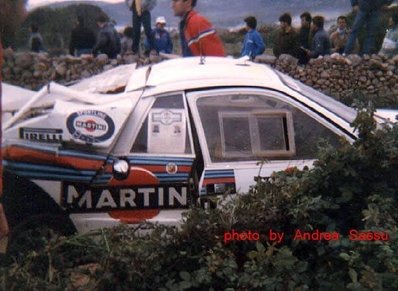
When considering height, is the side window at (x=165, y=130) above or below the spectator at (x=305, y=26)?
below

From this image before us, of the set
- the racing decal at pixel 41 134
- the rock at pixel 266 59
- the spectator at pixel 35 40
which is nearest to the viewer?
the racing decal at pixel 41 134

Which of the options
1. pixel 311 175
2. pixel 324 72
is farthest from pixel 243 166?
pixel 324 72

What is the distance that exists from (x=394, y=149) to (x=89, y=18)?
2.15 m

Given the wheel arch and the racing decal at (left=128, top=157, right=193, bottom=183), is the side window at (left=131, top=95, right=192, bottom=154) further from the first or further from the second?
the wheel arch

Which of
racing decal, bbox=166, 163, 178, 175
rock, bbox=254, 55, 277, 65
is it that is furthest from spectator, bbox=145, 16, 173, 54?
racing decal, bbox=166, 163, 178, 175

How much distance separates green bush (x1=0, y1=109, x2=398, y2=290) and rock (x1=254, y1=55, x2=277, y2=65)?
1205 millimetres

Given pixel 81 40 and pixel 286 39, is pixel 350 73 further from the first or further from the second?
pixel 81 40

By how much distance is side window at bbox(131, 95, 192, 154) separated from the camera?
510cm

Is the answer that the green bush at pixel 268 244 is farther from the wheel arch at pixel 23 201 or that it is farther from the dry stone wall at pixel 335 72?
the dry stone wall at pixel 335 72

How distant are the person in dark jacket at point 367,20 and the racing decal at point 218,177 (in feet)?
4.37

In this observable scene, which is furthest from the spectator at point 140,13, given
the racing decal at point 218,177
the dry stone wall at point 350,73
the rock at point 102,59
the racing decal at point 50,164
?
the racing decal at point 218,177

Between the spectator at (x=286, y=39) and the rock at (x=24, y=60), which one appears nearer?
the rock at (x=24, y=60)

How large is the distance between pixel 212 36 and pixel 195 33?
0.38 ft

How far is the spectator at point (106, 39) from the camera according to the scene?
5277 mm
